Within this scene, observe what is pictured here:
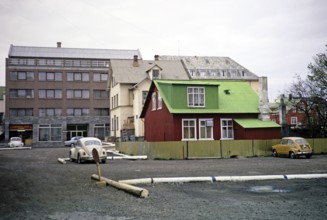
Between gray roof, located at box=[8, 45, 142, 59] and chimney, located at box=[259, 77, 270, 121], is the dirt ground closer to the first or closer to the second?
chimney, located at box=[259, 77, 270, 121]

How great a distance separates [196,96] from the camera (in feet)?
117

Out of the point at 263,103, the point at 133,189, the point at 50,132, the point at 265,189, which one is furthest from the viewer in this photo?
the point at 50,132

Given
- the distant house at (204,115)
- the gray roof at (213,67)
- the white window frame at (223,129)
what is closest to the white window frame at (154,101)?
the distant house at (204,115)

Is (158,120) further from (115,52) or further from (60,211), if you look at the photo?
(115,52)

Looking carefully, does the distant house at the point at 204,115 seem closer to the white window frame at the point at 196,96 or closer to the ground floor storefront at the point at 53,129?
the white window frame at the point at 196,96

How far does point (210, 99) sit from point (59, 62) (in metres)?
46.2

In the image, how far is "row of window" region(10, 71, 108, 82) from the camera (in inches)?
2815

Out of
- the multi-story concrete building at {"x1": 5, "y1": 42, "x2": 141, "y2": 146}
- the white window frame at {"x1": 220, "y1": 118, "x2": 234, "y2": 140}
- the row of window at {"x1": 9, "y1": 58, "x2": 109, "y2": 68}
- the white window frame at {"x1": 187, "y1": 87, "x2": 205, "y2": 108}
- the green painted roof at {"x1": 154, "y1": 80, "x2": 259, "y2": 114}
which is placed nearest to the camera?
the green painted roof at {"x1": 154, "y1": 80, "x2": 259, "y2": 114}

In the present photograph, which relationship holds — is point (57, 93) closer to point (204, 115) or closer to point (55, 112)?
point (55, 112)

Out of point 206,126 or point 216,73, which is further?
point 216,73

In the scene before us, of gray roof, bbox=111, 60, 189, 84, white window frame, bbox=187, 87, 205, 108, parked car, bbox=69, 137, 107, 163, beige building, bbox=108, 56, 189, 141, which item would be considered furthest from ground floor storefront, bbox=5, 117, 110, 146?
parked car, bbox=69, 137, 107, 163

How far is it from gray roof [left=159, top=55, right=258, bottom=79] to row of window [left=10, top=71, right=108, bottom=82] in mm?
17253

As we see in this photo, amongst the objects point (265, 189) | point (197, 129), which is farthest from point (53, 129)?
point (265, 189)

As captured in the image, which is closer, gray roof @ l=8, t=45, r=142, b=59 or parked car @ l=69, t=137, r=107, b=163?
parked car @ l=69, t=137, r=107, b=163
